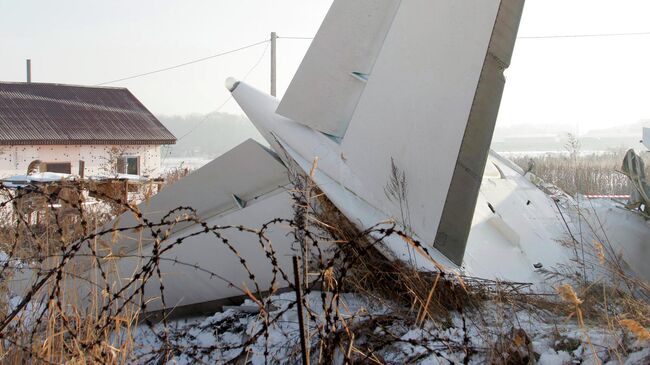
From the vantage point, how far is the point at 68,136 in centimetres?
2341

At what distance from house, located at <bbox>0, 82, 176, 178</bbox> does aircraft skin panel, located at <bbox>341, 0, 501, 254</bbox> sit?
59.0 ft

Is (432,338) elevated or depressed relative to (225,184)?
depressed

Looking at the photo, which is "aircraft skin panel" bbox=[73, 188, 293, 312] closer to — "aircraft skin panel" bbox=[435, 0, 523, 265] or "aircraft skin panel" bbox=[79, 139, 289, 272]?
"aircraft skin panel" bbox=[79, 139, 289, 272]

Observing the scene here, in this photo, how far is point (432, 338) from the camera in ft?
13.0

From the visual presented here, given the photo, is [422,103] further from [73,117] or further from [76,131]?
[73,117]

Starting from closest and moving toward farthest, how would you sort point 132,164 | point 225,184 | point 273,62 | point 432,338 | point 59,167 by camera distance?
point 432,338 → point 225,184 → point 273,62 → point 59,167 → point 132,164

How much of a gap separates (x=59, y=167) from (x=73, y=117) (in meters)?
2.46

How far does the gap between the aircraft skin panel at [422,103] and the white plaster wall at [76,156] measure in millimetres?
17256

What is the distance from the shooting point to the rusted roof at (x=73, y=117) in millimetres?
23031

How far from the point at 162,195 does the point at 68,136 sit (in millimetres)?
18886

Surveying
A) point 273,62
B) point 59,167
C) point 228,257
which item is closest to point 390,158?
point 228,257

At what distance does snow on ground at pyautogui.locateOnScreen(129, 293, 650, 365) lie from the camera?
3.37m

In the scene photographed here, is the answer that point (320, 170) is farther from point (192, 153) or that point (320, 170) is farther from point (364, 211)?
point (192, 153)

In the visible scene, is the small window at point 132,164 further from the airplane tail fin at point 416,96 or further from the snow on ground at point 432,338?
the airplane tail fin at point 416,96
